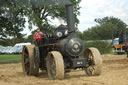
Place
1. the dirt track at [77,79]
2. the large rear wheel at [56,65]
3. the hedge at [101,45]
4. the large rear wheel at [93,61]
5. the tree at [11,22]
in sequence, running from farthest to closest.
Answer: the hedge at [101,45], the tree at [11,22], the large rear wheel at [93,61], the large rear wheel at [56,65], the dirt track at [77,79]

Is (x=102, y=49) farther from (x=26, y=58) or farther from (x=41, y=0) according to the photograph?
(x=26, y=58)

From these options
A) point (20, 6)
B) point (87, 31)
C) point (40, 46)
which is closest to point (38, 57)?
point (40, 46)

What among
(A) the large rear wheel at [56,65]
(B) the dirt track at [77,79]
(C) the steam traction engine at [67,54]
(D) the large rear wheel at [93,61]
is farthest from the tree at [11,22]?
(A) the large rear wheel at [56,65]

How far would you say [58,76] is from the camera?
6492mm

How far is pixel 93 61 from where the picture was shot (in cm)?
725

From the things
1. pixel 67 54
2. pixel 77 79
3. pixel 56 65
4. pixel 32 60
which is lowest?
pixel 77 79

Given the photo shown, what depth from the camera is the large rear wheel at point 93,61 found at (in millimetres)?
7095

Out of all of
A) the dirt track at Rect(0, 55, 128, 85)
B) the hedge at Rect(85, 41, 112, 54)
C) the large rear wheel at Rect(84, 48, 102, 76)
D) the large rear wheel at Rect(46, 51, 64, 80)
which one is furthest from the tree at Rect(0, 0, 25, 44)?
the large rear wheel at Rect(46, 51, 64, 80)

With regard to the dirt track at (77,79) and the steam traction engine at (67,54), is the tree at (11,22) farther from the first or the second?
the steam traction engine at (67,54)

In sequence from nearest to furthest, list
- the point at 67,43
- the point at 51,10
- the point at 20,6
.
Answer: the point at 67,43 → the point at 20,6 → the point at 51,10

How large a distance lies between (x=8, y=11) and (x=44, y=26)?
8430mm

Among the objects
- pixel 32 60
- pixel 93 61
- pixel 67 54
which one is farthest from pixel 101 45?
pixel 67 54

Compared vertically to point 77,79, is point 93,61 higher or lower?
higher

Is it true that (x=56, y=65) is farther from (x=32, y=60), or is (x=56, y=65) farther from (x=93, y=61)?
(x=32, y=60)
